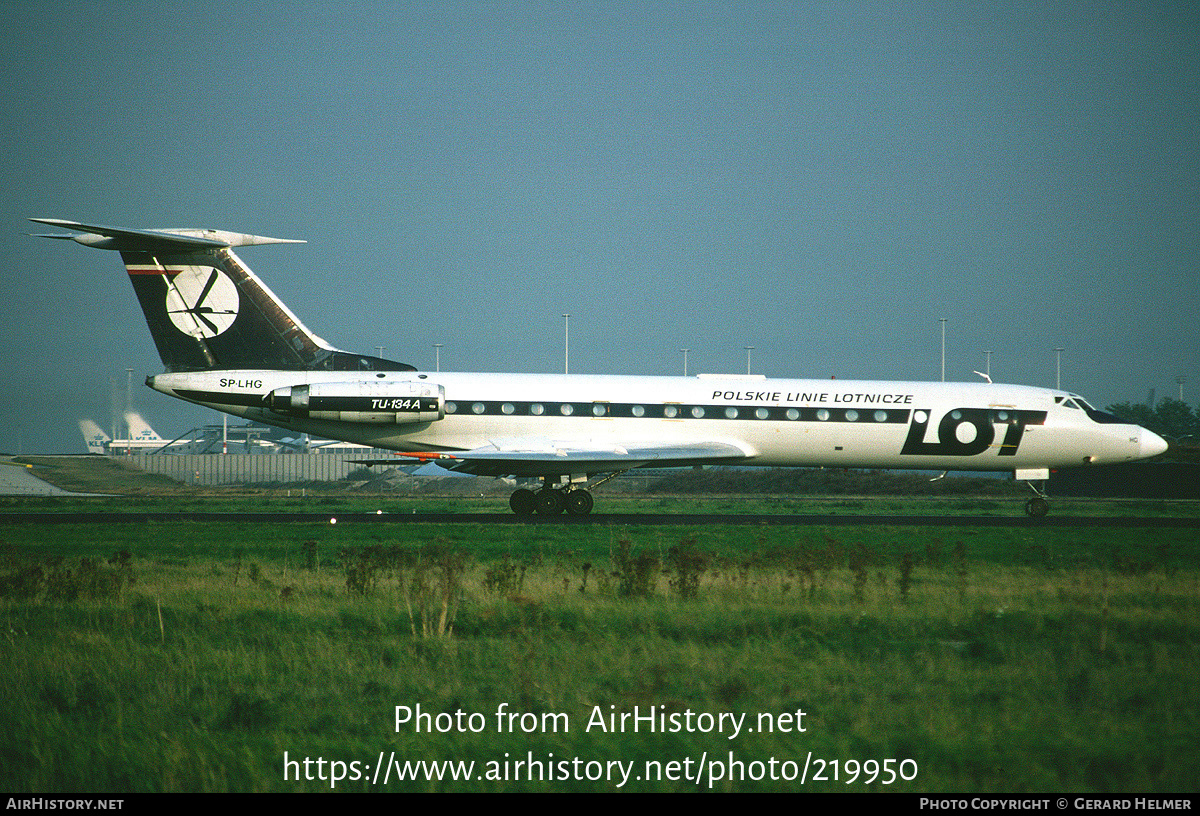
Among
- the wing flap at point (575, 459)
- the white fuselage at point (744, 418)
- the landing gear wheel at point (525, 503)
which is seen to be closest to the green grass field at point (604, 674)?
the wing flap at point (575, 459)

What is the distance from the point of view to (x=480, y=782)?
18.1 ft

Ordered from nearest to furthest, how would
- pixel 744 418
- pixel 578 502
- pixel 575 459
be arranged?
pixel 575 459 → pixel 578 502 → pixel 744 418

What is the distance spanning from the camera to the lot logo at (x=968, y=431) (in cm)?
2441

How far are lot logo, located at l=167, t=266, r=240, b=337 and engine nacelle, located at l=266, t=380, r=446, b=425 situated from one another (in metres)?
2.23

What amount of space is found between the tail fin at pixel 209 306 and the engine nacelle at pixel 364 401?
4.20 feet

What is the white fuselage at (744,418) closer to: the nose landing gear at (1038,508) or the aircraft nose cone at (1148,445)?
the aircraft nose cone at (1148,445)

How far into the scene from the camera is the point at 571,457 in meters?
22.6

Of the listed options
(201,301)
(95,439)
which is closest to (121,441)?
(95,439)

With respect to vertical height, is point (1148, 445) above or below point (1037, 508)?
above

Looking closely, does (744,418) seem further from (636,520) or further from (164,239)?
(164,239)

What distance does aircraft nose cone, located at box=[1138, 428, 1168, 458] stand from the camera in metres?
25.0

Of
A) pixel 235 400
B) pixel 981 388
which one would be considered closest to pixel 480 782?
pixel 235 400

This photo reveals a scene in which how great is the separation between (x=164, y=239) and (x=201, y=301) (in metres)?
1.65
